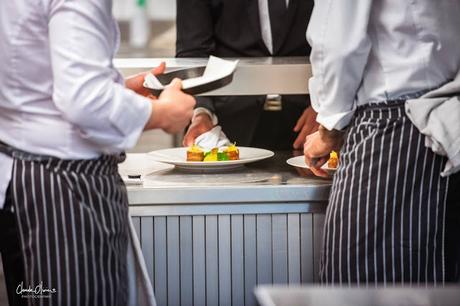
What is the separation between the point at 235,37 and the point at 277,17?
0.66ft

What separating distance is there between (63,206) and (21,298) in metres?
0.30

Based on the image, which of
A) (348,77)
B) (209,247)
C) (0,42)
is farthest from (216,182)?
(0,42)

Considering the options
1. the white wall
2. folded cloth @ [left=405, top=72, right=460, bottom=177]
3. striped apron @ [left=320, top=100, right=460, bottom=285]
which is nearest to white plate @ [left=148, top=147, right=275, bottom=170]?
striped apron @ [left=320, top=100, right=460, bottom=285]

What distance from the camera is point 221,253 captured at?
2.38 meters

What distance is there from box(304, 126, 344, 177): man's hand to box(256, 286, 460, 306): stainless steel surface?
1.14 meters

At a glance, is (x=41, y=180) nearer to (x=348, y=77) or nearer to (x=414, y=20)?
(x=348, y=77)

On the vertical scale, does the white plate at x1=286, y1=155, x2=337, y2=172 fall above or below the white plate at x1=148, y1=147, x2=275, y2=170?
below

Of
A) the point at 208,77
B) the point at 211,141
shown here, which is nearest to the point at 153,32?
the point at 211,141

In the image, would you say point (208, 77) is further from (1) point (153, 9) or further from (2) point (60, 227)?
(1) point (153, 9)

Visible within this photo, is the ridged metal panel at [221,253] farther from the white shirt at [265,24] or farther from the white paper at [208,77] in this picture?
the white shirt at [265,24]

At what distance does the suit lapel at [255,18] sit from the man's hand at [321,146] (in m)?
1.24

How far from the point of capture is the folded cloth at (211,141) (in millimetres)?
2711

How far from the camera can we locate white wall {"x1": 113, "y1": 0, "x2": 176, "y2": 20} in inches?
241

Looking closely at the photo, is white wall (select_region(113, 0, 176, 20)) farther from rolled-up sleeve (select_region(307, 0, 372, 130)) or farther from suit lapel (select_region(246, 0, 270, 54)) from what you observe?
rolled-up sleeve (select_region(307, 0, 372, 130))
